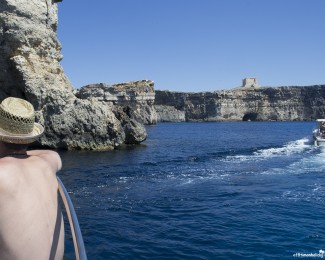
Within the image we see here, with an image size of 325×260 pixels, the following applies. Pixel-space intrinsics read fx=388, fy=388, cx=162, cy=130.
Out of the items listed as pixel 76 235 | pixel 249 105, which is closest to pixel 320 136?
pixel 76 235

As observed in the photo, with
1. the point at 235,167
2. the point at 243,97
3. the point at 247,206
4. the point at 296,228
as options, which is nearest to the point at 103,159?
the point at 235,167

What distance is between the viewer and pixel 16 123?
3572mm

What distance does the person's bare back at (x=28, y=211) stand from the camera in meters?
3.31

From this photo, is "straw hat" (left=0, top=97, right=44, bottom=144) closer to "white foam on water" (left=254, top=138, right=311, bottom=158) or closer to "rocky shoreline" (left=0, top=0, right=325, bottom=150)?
"white foam on water" (left=254, top=138, right=311, bottom=158)

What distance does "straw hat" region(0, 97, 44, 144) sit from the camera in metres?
3.56

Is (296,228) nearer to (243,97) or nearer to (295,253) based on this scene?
(295,253)

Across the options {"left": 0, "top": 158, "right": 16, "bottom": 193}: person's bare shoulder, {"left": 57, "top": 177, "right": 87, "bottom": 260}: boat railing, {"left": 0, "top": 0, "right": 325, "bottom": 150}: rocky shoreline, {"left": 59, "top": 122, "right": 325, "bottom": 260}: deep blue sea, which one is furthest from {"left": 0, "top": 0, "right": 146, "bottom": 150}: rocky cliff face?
{"left": 0, "top": 158, "right": 16, "bottom": 193}: person's bare shoulder

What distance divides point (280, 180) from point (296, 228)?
864 cm

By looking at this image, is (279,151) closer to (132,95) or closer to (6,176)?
(6,176)

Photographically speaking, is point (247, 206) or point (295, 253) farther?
point (247, 206)

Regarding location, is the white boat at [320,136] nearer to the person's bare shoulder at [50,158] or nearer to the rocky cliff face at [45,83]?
the rocky cliff face at [45,83]

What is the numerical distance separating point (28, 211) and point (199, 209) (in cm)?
1179

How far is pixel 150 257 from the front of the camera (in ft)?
33.3

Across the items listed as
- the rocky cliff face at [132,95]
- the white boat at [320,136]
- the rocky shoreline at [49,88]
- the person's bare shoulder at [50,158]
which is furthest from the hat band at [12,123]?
the rocky cliff face at [132,95]
